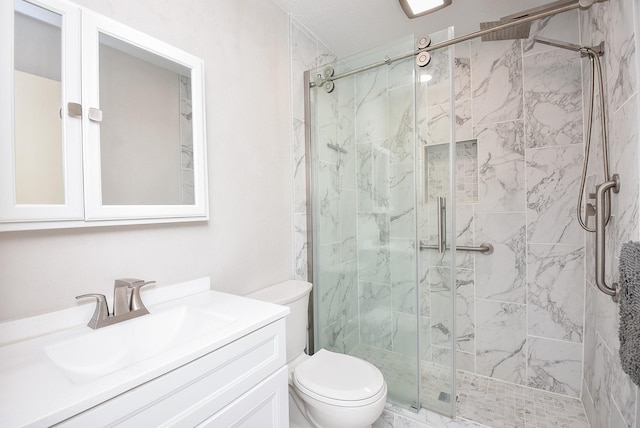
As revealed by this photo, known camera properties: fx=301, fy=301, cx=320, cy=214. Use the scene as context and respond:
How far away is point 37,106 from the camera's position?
0.88 metres

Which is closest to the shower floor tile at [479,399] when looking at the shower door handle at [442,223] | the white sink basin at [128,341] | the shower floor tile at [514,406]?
the shower floor tile at [514,406]

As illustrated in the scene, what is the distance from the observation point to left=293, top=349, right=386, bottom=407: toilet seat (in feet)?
4.17

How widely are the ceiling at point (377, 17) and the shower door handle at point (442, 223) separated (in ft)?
4.03

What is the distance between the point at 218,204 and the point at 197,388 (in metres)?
0.85

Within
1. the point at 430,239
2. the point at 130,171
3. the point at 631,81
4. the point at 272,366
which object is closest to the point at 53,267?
Result: the point at 130,171

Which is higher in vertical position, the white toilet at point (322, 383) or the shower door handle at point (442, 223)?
the shower door handle at point (442, 223)

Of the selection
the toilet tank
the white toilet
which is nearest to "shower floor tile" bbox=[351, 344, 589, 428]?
the white toilet

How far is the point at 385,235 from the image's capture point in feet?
5.64

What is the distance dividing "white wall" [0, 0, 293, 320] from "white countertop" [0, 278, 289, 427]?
6 cm

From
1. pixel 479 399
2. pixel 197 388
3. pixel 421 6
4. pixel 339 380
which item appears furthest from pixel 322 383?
pixel 421 6

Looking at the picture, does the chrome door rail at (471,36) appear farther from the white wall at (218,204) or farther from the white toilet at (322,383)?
the white toilet at (322,383)

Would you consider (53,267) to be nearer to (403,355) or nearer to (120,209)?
(120,209)

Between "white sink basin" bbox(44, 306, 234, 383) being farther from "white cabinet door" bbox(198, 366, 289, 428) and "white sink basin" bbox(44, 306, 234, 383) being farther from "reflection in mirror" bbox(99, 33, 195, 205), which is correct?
"reflection in mirror" bbox(99, 33, 195, 205)

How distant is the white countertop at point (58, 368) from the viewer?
0.56m
